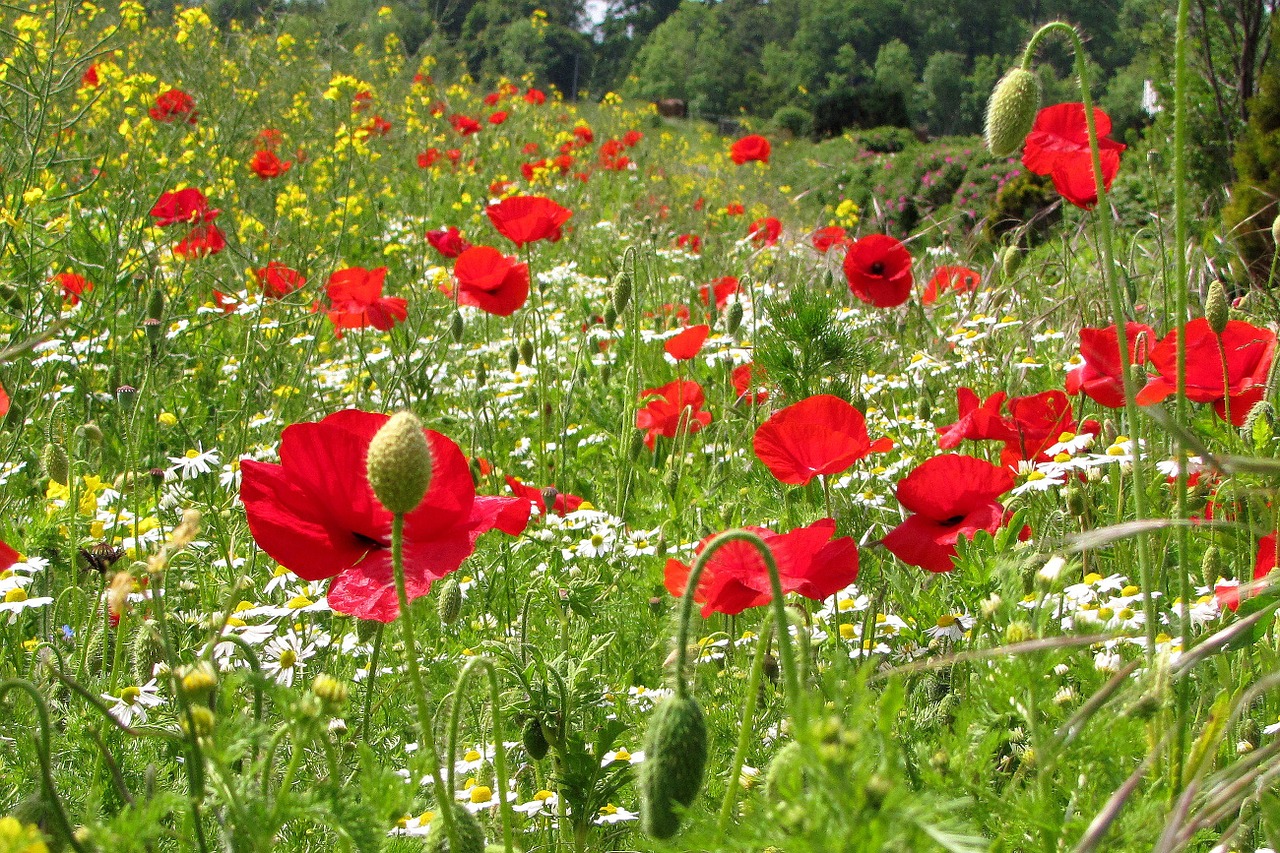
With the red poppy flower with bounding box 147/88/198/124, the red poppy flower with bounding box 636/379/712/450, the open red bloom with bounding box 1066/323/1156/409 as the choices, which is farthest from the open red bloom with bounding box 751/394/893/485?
the red poppy flower with bounding box 147/88/198/124

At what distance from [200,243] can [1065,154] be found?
2.74 metres

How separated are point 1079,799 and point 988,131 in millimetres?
841

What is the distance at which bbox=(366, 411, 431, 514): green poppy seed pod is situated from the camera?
89cm

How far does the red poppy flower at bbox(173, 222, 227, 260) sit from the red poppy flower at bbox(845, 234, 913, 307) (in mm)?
2062

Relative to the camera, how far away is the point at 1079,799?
105 cm

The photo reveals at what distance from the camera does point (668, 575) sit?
1469 mm

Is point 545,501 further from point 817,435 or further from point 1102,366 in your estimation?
point 1102,366

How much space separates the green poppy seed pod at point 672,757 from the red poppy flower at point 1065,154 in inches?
57.3

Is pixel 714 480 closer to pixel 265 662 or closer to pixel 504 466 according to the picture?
pixel 504 466

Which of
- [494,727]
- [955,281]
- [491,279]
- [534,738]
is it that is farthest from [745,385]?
[494,727]

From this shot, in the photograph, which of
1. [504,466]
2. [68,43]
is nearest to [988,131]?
[504,466]

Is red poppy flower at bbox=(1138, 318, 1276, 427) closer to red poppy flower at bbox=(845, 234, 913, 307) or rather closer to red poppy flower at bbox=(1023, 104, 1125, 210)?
red poppy flower at bbox=(1023, 104, 1125, 210)

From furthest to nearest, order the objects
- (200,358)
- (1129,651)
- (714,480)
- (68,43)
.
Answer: (68,43)
(200,358)
(714,480)
(1129,651)

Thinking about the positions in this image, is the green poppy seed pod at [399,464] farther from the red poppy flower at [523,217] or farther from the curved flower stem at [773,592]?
the red poppy flower at [523,217]
